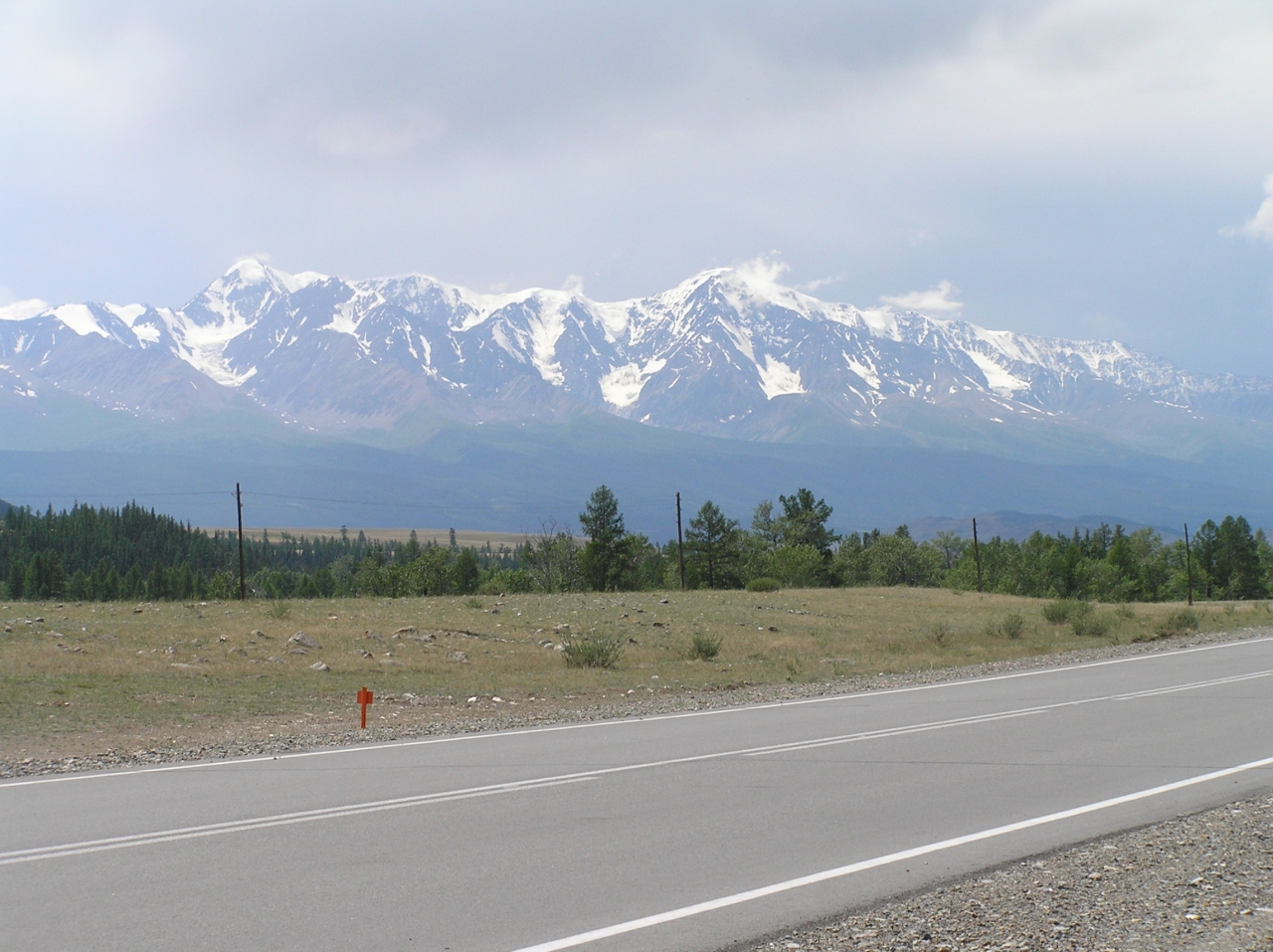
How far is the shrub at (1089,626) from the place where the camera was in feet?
111

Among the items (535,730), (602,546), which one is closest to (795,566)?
(602,546)

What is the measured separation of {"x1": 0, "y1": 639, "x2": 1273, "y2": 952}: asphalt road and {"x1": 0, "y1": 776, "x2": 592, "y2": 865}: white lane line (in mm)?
39

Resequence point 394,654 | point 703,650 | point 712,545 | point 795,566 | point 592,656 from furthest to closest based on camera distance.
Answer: point 712,545, point 795,566, point 703,650, point 394,654, point 592,656

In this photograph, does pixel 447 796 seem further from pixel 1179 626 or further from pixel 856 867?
pixel 1179 626

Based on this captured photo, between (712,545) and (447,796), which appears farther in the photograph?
Result: (712,545)

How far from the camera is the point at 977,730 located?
44.8ft

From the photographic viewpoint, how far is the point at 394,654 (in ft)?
84.3

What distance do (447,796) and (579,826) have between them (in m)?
1.77

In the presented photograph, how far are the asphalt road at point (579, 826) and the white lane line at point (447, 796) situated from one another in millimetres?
46

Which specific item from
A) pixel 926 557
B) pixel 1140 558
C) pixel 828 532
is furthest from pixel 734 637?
pixel 1140 558

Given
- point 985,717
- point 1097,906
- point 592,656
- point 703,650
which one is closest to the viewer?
point 1097,906

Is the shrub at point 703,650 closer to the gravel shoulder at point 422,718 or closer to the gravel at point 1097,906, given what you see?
the gravel shoulder at point 422,718

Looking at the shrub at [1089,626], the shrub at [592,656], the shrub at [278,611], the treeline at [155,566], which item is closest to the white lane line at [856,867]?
the shrub at [592,656]

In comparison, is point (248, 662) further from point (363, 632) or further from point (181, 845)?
point (181, 845)
